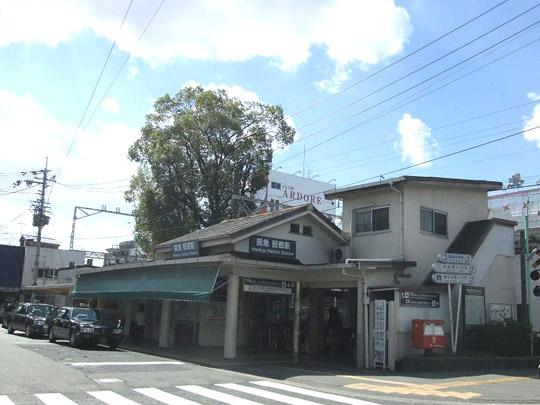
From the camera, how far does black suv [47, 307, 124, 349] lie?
2227 cm

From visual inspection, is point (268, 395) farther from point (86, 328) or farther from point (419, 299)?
point (86, 328)

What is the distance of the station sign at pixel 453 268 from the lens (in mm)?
Answer: 18172

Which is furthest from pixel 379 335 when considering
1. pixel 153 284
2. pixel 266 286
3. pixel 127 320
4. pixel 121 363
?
Result: pixel 127 320

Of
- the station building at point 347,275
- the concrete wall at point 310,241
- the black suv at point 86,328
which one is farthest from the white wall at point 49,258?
the concrete wall at point 310,241

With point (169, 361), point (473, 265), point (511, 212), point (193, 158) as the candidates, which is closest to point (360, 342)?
point (473, 265)

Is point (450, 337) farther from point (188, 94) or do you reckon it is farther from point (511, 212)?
point (511, 212)

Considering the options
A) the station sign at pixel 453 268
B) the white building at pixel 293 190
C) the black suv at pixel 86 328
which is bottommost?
the black suv at pixel 86 328

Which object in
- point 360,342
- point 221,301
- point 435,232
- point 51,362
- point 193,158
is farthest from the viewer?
point 193,158

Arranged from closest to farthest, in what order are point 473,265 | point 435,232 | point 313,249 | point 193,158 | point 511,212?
1. point 473,265
2. point 435,232
3. point 313,249
4. point 193,158
5. point 511,212

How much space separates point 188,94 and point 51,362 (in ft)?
77.5

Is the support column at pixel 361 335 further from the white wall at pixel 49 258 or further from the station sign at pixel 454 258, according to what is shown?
the white wall at pixel 49 258

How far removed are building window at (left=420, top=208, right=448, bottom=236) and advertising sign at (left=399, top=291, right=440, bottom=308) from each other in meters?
3.09

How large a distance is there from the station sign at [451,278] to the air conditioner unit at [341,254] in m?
4.73

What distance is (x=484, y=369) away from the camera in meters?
17.4
